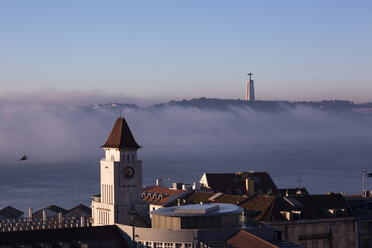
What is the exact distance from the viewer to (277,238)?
7000 cm

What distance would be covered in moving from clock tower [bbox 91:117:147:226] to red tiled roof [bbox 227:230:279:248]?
23.1m

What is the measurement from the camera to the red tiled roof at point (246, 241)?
205 ft

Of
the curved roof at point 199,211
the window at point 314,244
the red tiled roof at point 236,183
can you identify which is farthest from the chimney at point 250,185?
the curved roof at point 199,211

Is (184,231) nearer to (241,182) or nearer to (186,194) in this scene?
(186,194)

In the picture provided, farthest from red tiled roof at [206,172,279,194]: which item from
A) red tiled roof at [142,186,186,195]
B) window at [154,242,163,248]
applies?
window at [154,242,163,248]

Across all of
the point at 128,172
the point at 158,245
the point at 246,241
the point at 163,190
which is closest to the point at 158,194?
the point at 163,190

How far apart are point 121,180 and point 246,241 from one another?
2773 cm

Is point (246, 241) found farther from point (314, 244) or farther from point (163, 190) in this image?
point (163, 190)

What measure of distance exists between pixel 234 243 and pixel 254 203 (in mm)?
23035

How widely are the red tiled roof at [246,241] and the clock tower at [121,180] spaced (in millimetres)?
23123

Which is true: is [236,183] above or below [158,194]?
above

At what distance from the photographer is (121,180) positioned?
90.0 meters

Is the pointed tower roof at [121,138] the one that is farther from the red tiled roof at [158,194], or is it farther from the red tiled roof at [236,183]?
the red tiled roof at [236,183]

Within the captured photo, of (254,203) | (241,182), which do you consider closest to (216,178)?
(241,182)
